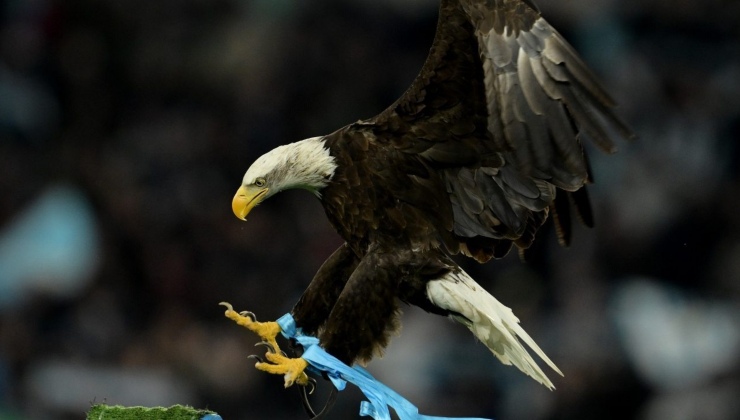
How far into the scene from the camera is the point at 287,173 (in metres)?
5.03

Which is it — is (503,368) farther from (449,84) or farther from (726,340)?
(449,84)

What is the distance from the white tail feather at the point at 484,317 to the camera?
15.8ft

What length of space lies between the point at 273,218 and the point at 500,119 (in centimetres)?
369

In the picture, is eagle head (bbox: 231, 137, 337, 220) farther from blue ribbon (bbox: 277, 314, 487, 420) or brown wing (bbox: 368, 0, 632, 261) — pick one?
blue ribbon (bbox: 277, 314, 487, 420)

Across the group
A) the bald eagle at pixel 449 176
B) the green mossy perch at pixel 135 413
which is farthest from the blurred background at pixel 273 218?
the green mossy perch at pixel 135 413

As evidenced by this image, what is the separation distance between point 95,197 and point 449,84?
4148mm

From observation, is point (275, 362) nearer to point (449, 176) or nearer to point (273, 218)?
point (449, 176)

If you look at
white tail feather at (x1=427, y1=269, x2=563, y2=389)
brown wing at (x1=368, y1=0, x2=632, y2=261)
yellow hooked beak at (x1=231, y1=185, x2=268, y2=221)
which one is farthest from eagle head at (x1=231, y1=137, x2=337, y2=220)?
white tail feather at (x1=427, y1=269, x2=563, y2=389)

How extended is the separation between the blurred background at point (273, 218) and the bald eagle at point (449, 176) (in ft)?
7.87

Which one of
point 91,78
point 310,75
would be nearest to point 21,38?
point 91,78

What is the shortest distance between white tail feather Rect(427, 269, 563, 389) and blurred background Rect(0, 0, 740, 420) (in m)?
2.42

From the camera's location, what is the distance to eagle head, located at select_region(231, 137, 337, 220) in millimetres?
5012

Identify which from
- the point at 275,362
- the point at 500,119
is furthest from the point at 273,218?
the point at 500,119

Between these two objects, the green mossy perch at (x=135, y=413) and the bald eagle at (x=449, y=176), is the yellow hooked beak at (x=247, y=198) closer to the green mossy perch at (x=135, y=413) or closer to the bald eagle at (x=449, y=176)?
the bald eagle at (x=449, y=176)
